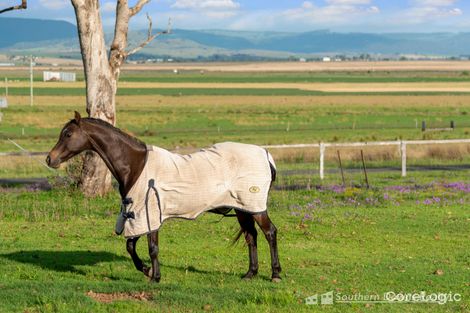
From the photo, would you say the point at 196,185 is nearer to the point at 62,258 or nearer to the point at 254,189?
the point at 254,189

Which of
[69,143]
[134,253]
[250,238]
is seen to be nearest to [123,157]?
[69,143]

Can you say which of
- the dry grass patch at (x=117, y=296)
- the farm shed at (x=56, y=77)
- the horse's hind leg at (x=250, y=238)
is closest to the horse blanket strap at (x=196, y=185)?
the horse's hind leg at (x=250, y=238)

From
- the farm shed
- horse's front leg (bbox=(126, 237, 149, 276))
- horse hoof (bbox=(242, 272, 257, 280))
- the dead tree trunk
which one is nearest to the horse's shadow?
horse hoof (bbox=(242, 272, 257, 280))

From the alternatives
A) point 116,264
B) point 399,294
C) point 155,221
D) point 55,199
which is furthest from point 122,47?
point 399,294

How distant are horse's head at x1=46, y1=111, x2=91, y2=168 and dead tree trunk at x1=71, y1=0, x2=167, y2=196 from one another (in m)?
10.1

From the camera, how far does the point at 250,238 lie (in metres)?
12.2

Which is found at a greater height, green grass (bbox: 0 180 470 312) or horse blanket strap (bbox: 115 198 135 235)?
horse blanket strap (bbox: 115 198 135 235)

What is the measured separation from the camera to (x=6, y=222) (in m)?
17.7

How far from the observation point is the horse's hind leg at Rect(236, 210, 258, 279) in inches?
474

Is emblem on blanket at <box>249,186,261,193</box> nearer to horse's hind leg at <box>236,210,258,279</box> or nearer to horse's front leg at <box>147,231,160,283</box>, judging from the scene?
horse's hind leg at <box>236,210,258,279</box>

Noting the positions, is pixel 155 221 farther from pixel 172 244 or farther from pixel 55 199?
pixel 55 199

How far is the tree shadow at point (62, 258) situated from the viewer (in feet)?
42.1

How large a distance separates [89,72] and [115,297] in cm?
1147

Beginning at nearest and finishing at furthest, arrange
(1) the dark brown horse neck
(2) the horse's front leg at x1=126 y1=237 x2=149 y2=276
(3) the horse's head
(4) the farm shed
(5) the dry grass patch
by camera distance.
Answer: (5) the dry grass patch < (3) the horse's head < (1) the dark brown horse neck < (2) the horse's front leg at x1=126 y1=237 x2=149 y2=276 < (4) the farm shed
